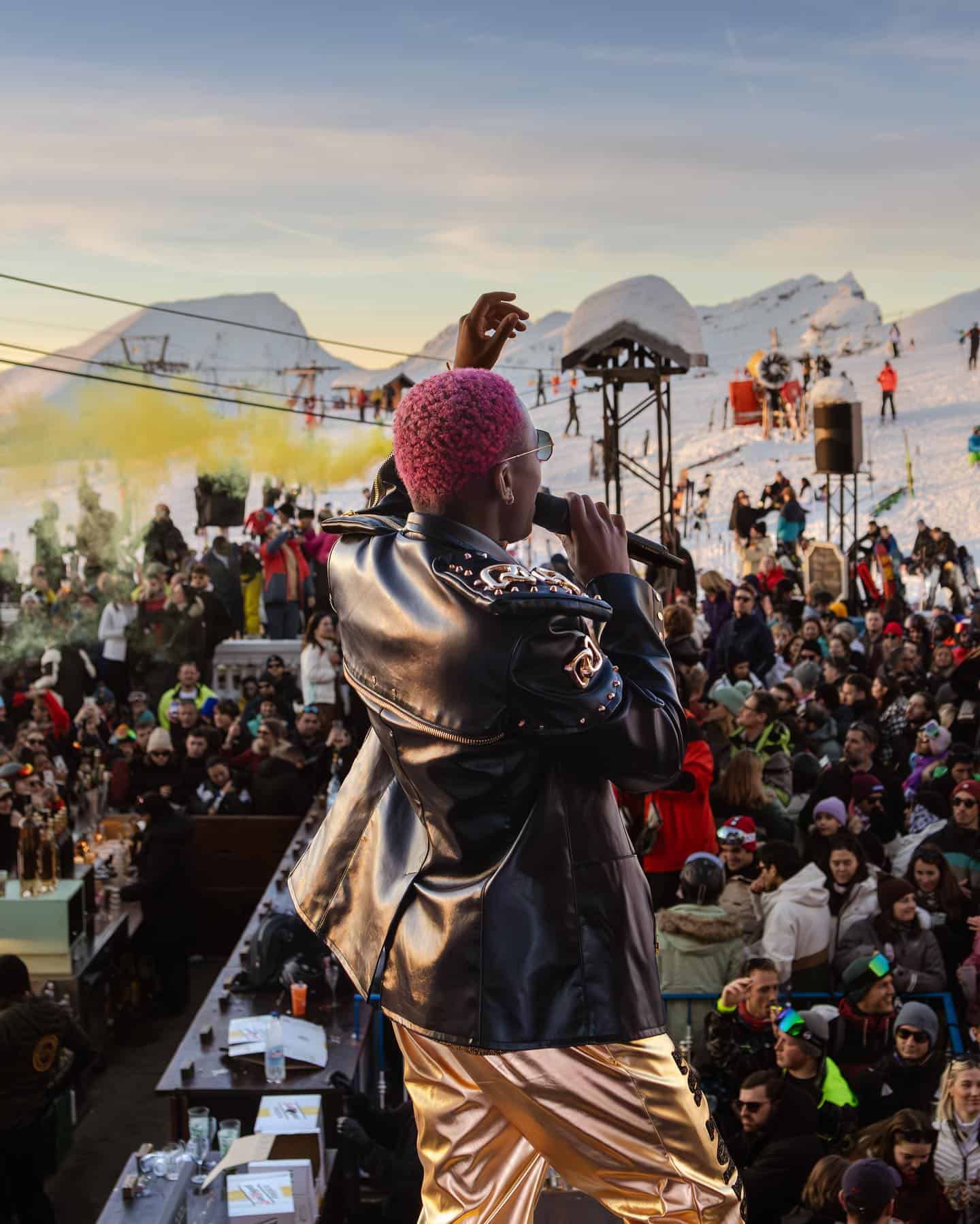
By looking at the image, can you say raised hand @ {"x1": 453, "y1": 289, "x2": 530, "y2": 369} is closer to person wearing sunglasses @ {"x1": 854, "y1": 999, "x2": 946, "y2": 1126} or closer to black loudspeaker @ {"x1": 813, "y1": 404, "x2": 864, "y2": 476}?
person wearing sunglasses @ {"x1": 854, "y1": 999, "x2": 946, "y2": 1126}

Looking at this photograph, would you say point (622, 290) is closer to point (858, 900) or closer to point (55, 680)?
point (55, 680)

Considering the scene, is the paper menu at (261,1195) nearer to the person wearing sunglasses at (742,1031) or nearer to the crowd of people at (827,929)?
the crowd of people at (827,929)

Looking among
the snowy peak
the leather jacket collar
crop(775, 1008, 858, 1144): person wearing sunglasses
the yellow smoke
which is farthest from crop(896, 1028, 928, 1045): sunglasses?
the snowy peak

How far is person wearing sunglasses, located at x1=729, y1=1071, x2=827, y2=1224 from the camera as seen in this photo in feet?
15.5

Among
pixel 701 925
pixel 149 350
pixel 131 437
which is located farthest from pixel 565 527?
pixel 149 350

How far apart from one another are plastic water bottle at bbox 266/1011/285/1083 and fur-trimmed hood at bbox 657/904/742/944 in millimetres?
1516

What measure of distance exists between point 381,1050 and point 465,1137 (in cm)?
487

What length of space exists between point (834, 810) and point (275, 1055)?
114 inches

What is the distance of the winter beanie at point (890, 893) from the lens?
598cm

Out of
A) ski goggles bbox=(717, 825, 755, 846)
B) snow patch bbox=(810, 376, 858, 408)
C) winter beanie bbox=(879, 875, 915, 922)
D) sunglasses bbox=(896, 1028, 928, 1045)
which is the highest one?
snow patch bbox=(810, 376, 858, 408)

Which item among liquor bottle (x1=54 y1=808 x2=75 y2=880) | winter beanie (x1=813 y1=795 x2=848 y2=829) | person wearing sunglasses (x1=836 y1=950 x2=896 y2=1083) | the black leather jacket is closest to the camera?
the black leather jacket

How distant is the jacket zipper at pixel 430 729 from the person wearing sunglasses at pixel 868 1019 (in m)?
4.08

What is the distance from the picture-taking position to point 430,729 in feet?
6.13

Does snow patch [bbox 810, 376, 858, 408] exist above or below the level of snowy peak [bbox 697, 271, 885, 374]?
below
